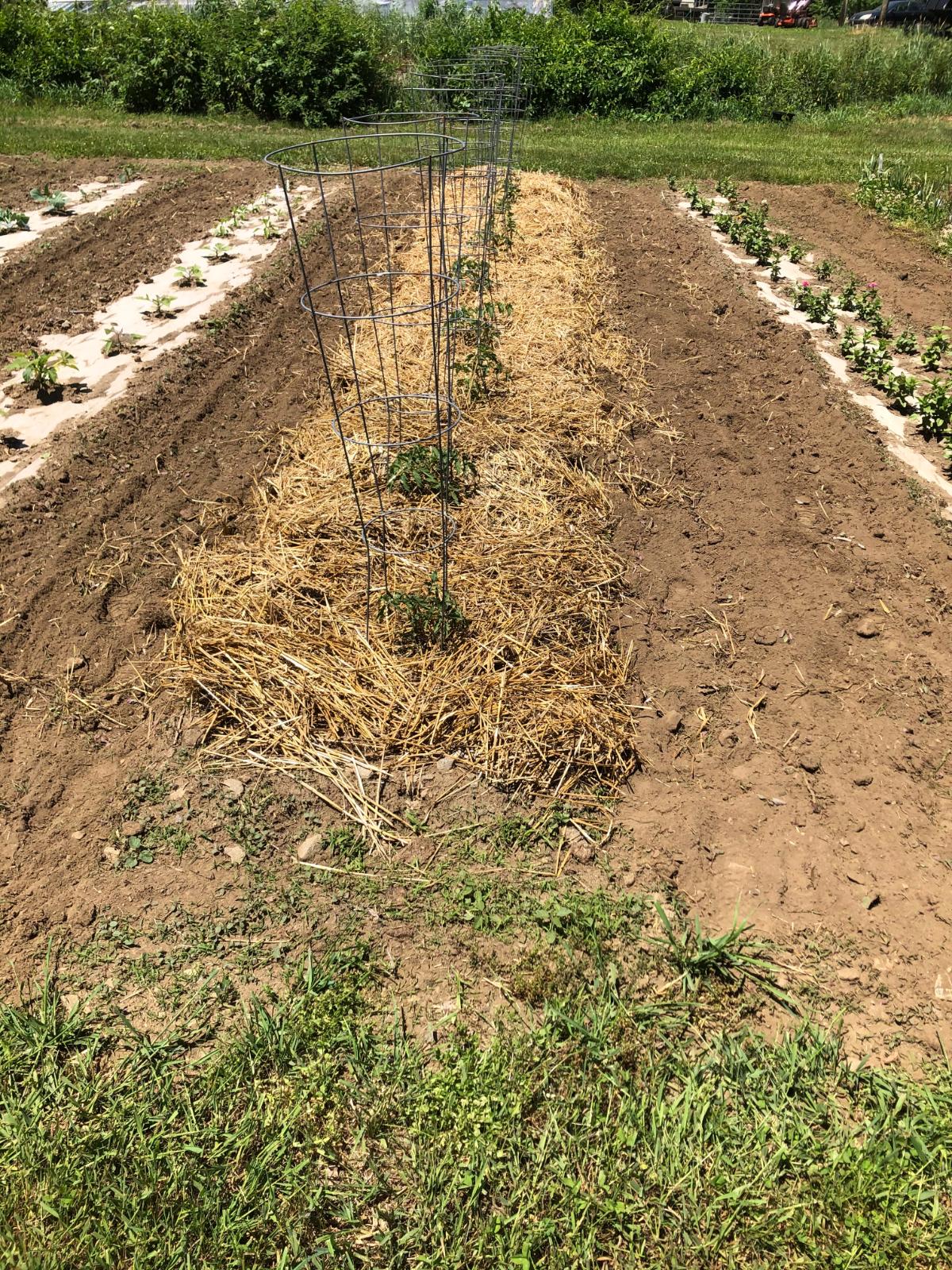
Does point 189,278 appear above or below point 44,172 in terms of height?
below

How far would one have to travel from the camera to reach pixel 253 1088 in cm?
207

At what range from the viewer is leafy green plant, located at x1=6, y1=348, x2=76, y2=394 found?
16.4ft

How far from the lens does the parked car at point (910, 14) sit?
2512 centimetres

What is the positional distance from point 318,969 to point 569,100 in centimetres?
1575

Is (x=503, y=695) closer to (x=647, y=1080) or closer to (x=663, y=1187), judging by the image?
(x=647, y=1080)

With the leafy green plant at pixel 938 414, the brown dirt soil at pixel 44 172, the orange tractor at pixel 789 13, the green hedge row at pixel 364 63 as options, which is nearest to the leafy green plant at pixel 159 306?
the brown dirt soil at pixel 44 172

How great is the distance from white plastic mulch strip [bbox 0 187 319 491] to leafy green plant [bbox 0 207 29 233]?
1820 millimetres

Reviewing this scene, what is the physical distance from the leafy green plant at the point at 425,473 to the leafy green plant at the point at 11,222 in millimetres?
6498

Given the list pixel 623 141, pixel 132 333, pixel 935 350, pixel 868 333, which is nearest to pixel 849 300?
pixel 868 333

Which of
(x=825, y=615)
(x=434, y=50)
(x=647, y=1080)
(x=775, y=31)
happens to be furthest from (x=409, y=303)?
(x=775, y=31)

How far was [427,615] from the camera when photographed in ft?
10.8

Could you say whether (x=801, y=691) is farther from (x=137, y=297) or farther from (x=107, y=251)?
(x=107, y=251)

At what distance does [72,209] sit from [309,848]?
29.6 feet

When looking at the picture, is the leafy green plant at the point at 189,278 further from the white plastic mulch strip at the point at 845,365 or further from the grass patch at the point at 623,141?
the grass patch at the point at 623,141
